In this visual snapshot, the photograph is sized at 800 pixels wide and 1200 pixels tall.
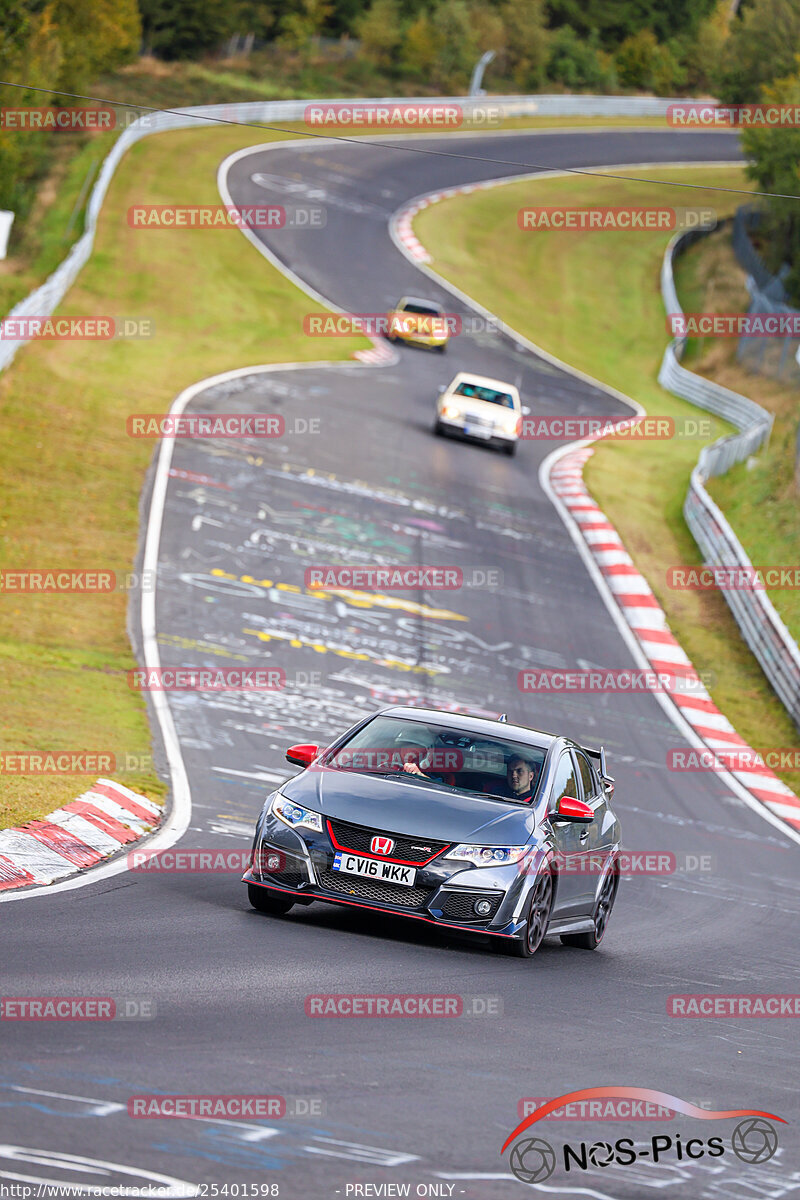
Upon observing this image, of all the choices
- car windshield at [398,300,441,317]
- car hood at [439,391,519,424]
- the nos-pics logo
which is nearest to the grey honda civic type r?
the nos-pics logo

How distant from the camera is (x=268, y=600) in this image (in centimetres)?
2214

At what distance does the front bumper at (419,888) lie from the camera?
942cm

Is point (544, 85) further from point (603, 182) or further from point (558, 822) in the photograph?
point (558, 822)

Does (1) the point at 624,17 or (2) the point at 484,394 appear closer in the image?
(2) the point at 484,394

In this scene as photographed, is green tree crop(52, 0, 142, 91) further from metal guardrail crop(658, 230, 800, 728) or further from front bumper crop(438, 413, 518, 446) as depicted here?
front bumper crop(438, 413, 518, 446)

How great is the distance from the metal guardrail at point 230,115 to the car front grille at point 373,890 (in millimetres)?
21869

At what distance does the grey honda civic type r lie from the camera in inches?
372

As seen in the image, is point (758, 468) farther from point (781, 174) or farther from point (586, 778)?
point (781, 174)

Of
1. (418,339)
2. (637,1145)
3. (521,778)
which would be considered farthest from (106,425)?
(637,1145)

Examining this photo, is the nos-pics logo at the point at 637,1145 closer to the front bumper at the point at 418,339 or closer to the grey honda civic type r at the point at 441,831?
the grey honda civic type r at the point at 441,831

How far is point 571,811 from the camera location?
33.8ft

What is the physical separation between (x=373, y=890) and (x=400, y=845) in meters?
0.31

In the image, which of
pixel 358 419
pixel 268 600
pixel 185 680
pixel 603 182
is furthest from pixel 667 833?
pixel 603 182

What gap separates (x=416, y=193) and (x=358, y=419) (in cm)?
3157
